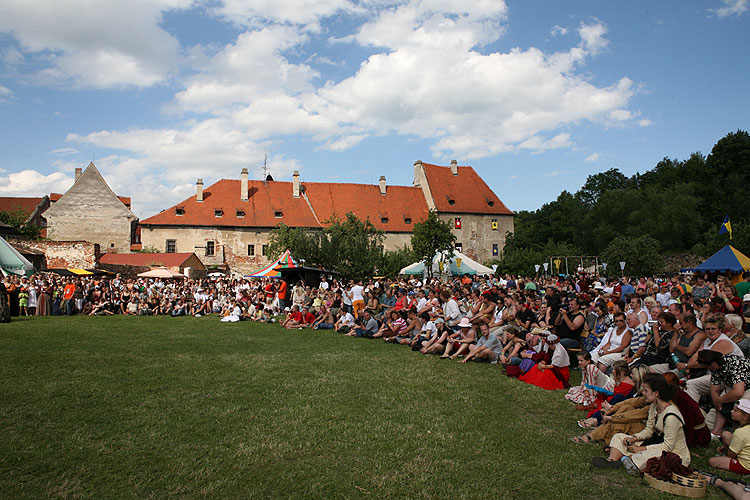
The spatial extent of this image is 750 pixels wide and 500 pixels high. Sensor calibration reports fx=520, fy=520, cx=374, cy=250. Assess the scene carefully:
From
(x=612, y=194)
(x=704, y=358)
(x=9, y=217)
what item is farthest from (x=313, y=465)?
(x=612, y=194)

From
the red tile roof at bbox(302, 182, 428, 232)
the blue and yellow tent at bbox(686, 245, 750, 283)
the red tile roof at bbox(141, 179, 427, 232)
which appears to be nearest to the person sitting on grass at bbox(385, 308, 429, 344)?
the blue and yellow tent at bbox(686, 245, 750, 283)

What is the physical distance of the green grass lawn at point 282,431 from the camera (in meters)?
4.80

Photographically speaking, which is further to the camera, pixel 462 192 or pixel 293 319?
pixel 462 192

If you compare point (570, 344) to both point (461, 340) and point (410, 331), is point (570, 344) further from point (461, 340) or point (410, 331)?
point (410, 331)

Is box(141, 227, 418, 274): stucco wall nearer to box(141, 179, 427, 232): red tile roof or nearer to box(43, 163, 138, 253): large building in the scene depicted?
box(141, 179, 427, 232): red tile roof

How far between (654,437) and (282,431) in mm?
4237

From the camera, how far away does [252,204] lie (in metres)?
56.9

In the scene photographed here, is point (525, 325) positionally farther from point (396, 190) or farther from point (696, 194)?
point (696, 194)

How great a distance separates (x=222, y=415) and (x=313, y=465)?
2.08m

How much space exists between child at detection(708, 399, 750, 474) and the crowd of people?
0.01 m

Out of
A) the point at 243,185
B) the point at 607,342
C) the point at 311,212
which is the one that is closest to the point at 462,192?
the point at 311,212

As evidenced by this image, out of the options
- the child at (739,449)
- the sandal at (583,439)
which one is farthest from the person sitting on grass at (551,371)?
the child at (739,449)

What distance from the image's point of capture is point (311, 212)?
58062mm

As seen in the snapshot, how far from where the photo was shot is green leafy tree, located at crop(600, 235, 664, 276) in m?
47.6
